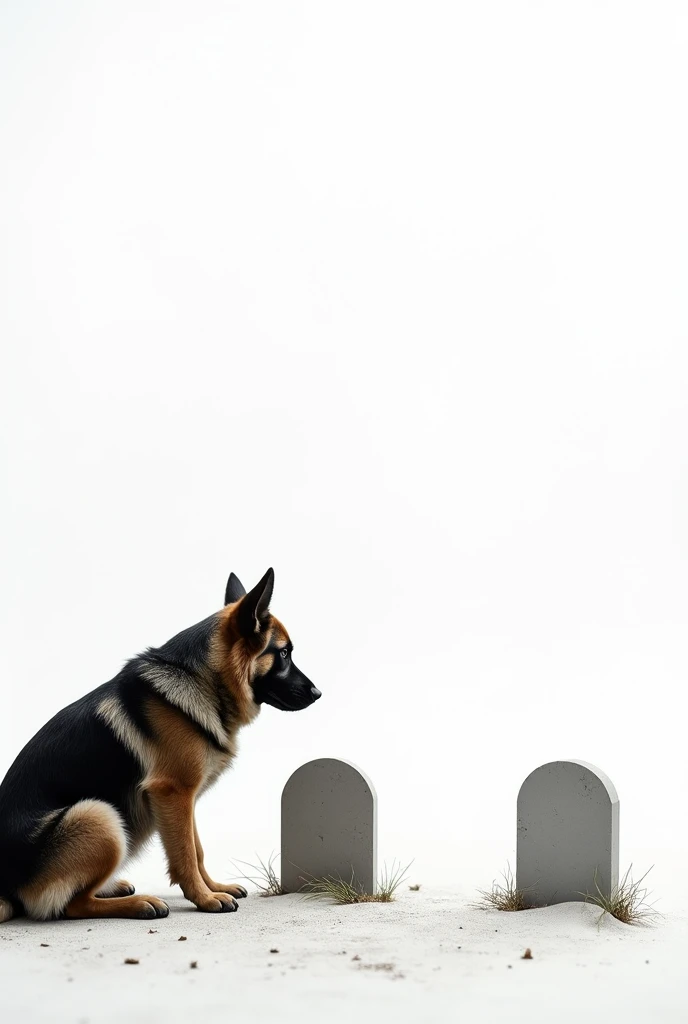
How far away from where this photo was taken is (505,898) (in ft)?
17.5

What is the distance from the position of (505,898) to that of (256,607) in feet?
6.33

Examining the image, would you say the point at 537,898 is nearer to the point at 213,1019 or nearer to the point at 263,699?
the point at 263,699

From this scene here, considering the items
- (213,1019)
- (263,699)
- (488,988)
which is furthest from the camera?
(263,699)

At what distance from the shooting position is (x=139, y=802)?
523 centimetres

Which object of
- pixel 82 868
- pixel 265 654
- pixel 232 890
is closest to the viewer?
pixel 82 868

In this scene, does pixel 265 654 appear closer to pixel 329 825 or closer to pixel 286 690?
pixel 286 690

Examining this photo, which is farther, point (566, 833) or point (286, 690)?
point (286, 690)

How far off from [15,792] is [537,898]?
2.62 m

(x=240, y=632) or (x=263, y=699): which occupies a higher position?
(x=240, y=632)

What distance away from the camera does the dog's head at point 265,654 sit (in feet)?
17.4

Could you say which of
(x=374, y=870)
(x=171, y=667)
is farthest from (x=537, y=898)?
(x=171, y=667)

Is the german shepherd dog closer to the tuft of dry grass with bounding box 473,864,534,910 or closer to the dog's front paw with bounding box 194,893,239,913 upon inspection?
the dog's front paw with bounding box 194,893,239,913

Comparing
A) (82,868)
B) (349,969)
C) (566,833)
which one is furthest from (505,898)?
(82,868)

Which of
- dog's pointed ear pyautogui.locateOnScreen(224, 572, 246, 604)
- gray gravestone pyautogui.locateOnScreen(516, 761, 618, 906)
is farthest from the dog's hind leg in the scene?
gray gravestone pyautogui.locateOnScreen(516, 761, 618, 906)
